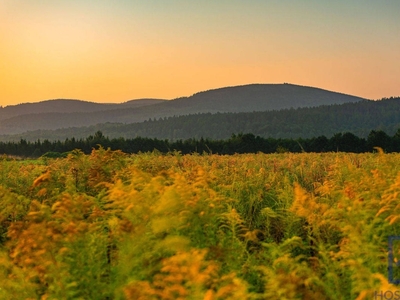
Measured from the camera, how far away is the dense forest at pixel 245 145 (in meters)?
82.6

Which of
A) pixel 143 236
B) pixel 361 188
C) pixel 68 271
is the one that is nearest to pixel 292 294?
pixel 143 236

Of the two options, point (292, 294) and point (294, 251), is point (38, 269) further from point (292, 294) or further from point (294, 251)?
point (294, 251)

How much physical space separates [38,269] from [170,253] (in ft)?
4.57

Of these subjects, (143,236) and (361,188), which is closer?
(143,236)

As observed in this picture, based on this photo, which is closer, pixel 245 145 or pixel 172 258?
pixel 172 258

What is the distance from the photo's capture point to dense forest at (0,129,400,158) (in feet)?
271

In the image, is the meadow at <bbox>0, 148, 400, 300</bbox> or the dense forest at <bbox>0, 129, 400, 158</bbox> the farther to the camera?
the dense forest at <bbox>0, 129, 400, 158</bbox>

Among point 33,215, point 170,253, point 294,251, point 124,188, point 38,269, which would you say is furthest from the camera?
point 294,251

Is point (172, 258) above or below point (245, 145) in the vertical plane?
below

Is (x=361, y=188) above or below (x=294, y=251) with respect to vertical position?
above

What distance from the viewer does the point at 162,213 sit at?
5.38 meters

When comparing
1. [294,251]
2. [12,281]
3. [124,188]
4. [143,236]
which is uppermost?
[124,188]

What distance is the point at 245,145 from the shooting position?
9494 cm

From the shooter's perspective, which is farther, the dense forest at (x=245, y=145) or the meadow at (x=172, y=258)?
the dense forest at (x=245, y=145)
